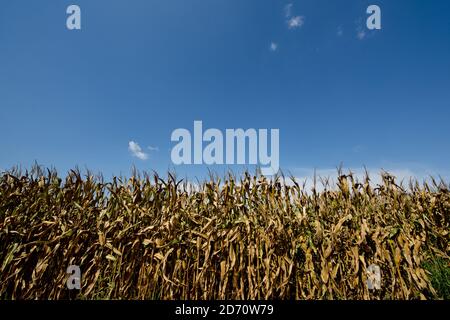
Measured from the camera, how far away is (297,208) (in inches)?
165

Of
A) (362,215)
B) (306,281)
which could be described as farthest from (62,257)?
(362,215)

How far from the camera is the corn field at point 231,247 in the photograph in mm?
3648

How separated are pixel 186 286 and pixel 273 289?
A: 1.15 meters

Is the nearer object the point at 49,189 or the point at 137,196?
the point at 137,196

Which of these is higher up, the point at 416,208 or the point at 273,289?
the point at 416,208

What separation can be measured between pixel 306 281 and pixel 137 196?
2759 mm

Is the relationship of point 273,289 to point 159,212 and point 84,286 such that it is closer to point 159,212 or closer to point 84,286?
point 159,212

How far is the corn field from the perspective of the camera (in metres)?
3.65

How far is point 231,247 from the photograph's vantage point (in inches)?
148

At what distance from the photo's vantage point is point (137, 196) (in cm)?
435

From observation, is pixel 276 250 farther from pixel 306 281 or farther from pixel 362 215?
pixel 362 215
